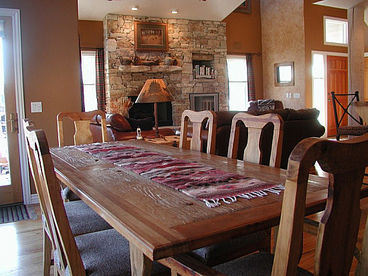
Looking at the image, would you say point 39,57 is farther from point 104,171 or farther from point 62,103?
point 104,171

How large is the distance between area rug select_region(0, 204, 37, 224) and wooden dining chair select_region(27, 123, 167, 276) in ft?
6.91

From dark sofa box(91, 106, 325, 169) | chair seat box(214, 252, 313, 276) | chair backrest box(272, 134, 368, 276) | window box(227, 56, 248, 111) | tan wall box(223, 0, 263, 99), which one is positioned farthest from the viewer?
window box(227, 56, 248, 111)

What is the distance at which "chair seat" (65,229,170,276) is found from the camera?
1432 millimetres

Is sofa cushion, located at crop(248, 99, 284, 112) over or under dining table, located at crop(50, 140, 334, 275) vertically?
over

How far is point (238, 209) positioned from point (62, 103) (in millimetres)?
3512

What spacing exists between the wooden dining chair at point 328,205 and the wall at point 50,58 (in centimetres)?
381

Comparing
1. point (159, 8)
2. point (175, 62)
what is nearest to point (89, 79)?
point (175, 62)

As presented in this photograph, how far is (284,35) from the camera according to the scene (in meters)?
10.2

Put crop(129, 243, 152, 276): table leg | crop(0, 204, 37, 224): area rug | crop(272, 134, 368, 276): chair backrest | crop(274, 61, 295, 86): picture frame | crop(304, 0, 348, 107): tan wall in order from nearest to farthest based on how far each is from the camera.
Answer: crop(272, 134, 368, 276): chair backrest, crop(129, 243, 152, 276): table leg, crop(0, 204, 37, 224): area rug, crop(304, 0, 348, 107): tan wall, crop(274, 61, 295, 86): picture frame

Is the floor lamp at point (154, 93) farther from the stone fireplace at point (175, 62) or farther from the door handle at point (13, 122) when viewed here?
the stone fireplace at point (175, 62)

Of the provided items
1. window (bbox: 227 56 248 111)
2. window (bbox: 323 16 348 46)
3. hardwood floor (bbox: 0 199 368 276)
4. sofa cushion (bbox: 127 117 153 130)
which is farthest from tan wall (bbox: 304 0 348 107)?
hardwood floor (bbox: 0 199 368 276)

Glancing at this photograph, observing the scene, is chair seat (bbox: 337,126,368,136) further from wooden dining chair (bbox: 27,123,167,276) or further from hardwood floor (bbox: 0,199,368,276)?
wooden dining chair (bbox: 27,123,167,276)

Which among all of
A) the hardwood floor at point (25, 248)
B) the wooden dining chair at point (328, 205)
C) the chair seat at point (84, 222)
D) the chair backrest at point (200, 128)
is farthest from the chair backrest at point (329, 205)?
the chair backrest at point (200, 128)

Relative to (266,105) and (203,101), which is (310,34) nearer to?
(266,105)
